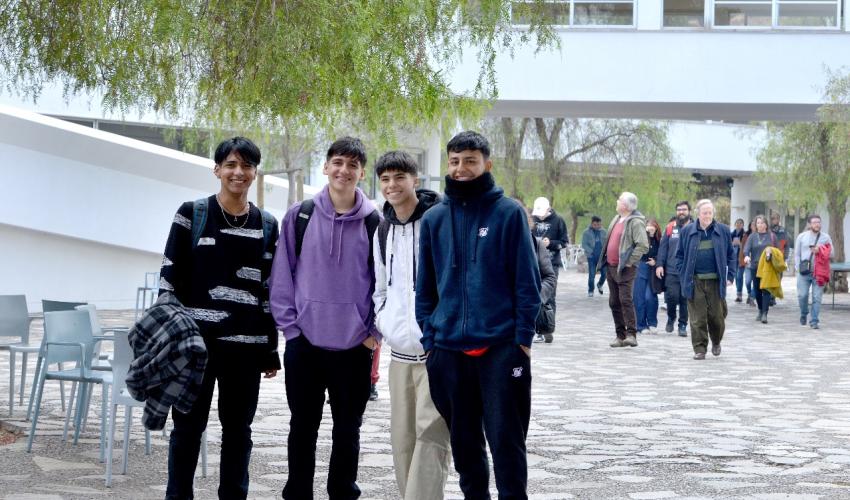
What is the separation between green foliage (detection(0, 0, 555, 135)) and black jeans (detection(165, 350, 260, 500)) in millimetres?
2771

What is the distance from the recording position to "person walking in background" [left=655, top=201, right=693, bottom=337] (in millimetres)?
17872

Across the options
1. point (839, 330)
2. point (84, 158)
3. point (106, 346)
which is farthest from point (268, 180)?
point (106, 346)

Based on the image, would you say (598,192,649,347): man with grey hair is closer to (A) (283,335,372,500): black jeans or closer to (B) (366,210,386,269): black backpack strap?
(B) (366,210,386,269): black backpack strap

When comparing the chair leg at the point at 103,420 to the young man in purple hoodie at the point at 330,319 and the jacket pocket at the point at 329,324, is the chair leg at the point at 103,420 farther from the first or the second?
the jacket pocket at the point at 329,324

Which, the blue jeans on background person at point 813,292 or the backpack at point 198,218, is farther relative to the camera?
the blue jeans on background person at point 813,292

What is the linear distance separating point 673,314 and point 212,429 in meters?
11.2

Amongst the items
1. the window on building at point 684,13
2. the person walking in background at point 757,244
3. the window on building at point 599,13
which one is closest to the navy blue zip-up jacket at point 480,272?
the person walking in background at point 757,244

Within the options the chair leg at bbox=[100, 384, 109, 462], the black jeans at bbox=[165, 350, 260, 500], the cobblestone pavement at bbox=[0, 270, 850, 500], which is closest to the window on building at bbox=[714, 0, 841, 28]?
the cobblestone pavement at bbox=[0, 270, 850, 500]

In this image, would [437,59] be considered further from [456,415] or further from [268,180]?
[268,180]

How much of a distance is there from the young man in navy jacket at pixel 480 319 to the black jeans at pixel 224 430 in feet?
3.00

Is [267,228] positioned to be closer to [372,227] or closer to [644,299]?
[372,227]

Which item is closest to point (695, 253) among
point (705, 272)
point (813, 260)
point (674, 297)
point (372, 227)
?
point (705, 272)

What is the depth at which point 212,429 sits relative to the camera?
920 cm

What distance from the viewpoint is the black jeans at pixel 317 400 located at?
19.8 feet
